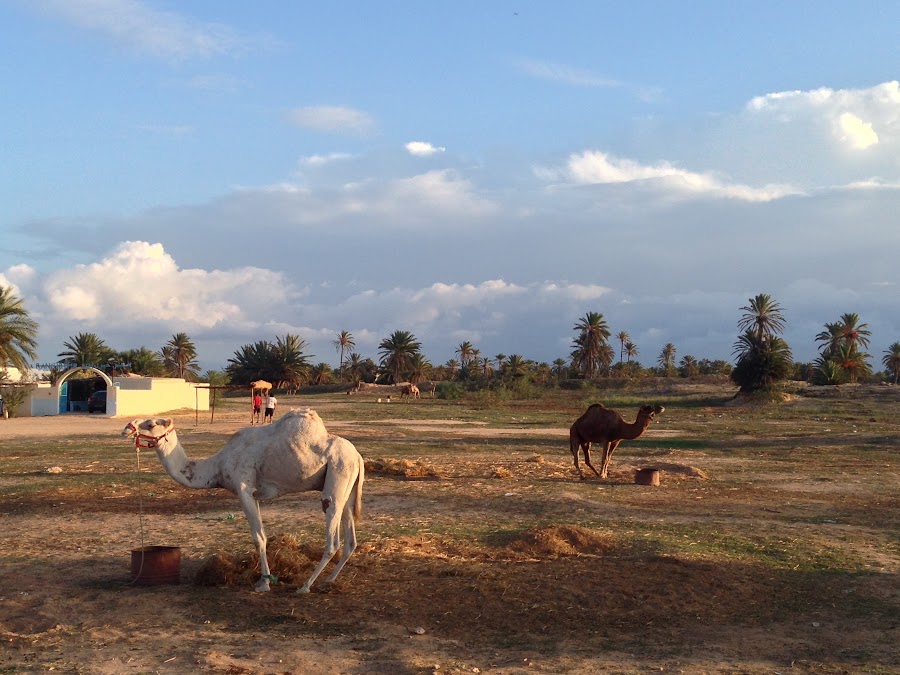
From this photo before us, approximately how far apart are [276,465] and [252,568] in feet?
4.13

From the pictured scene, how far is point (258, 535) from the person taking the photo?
31.4ft

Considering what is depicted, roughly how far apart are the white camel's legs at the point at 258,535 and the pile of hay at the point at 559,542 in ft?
12.5

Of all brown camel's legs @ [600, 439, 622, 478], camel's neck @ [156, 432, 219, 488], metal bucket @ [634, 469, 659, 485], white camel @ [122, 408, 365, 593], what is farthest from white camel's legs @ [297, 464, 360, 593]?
brown camel's legs @ [600, 439, 622, 478]

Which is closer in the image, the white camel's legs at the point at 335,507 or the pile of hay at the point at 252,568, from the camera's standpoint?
the white camel's legs at the point at 335,507

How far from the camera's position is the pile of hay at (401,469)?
810 inches

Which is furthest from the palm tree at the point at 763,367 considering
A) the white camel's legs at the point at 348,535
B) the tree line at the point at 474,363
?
the white camel's legs at the point at 348,535

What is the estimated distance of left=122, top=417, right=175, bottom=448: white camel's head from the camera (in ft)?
32.1

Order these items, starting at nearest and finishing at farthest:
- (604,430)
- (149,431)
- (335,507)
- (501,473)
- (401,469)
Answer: (335,507), (149,431), (401,469), (501,473), (604,430)

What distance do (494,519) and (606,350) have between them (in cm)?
10271

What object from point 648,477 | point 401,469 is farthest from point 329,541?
point 648,477

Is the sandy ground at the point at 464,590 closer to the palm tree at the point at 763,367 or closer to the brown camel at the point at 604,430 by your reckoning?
the brown camel at the point at 604,430

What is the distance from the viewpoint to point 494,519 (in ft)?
49.2

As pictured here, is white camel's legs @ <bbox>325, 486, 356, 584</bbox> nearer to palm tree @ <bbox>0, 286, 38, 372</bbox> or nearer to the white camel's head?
the white camel's head

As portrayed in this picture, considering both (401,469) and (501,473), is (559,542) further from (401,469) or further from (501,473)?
(401,469)
